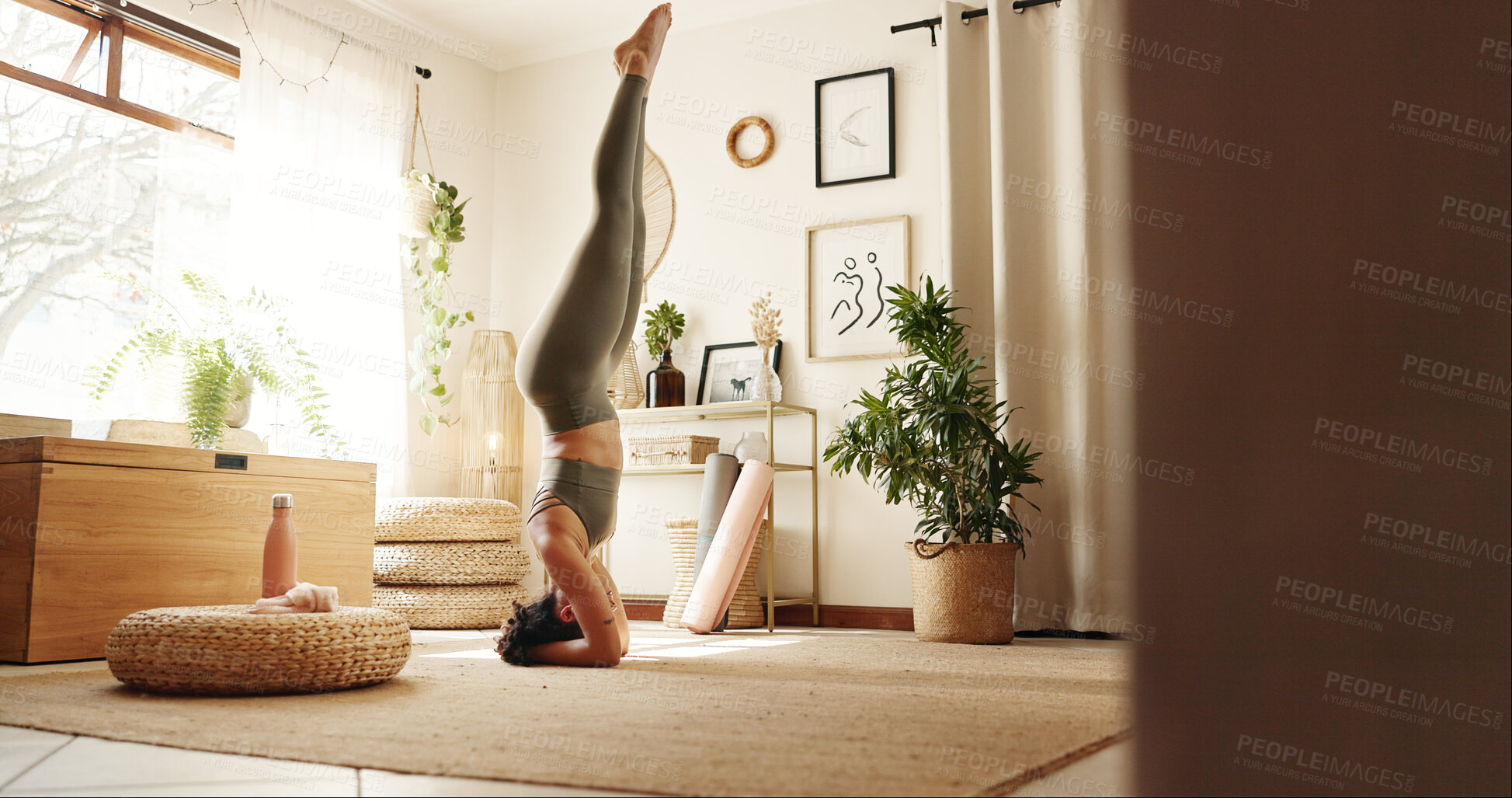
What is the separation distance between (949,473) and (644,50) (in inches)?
64.2

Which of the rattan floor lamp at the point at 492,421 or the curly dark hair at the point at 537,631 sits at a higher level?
the rattan floor lamp at the point at 492,421

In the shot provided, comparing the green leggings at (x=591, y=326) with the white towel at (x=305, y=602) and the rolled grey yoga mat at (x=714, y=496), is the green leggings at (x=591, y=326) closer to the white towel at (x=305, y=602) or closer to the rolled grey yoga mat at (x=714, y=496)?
the white towel at (x=305, y=602)

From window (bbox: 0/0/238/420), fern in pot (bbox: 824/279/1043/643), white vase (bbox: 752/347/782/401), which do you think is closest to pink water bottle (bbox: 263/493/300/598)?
window (bbox: 0/0/238/420)

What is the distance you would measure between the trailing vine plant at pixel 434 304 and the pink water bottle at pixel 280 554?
2.05 metres

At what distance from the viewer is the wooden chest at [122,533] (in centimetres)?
244

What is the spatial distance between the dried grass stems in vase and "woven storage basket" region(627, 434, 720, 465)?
0.89 feet

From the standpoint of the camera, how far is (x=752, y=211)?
4.39m

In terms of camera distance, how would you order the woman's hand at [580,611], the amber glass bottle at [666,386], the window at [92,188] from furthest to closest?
the amber glass bottle at [666,386] < the window at [92,188] < the woman's hand at [580,611]

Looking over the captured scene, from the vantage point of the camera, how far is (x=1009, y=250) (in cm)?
364

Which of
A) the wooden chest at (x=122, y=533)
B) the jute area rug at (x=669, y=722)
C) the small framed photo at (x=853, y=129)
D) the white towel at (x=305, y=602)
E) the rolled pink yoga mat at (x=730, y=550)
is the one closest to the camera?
the jute area rug at (x=669, y=722)

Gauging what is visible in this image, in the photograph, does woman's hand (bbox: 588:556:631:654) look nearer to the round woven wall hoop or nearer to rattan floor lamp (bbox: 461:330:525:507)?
rattan floor lamp (bbox: 461:330:525:507)

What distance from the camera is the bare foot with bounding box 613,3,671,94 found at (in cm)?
230

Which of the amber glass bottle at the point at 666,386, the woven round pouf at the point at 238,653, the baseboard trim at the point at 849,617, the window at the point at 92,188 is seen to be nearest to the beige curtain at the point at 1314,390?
the woven round pouf at the point at 238,653

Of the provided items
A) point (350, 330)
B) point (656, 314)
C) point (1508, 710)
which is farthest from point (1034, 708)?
point (350, 330)
